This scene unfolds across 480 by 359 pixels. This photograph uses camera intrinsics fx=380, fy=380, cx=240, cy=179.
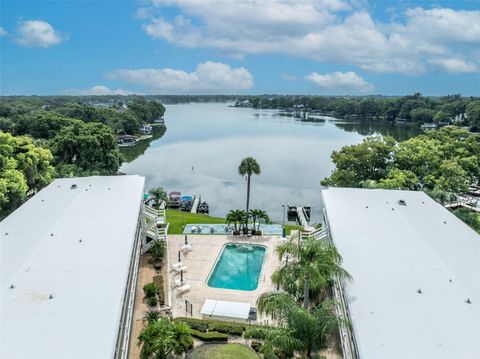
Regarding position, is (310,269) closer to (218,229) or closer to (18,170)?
(218,229)

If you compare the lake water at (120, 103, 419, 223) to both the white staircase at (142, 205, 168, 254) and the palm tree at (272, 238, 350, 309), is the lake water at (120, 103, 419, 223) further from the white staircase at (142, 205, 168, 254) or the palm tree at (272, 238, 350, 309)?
the palm tree at (272, 238, 350, 309)

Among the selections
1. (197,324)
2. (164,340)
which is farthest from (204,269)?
(164,340)

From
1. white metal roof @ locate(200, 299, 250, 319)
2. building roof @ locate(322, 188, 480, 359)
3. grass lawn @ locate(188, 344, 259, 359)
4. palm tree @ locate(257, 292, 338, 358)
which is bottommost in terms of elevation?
grass lawn @ locate(188, 344, 259, 359)

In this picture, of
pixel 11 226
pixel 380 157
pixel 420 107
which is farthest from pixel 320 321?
pixel 420 107

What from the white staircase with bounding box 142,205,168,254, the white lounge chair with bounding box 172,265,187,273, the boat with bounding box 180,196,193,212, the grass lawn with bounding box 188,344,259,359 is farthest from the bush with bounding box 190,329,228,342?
the boat with bounding box 180,196,193,212

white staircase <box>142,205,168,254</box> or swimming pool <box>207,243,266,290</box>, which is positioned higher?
white staircase <box>142,205,168,254</box>

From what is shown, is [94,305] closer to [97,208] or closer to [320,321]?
[320,321]
